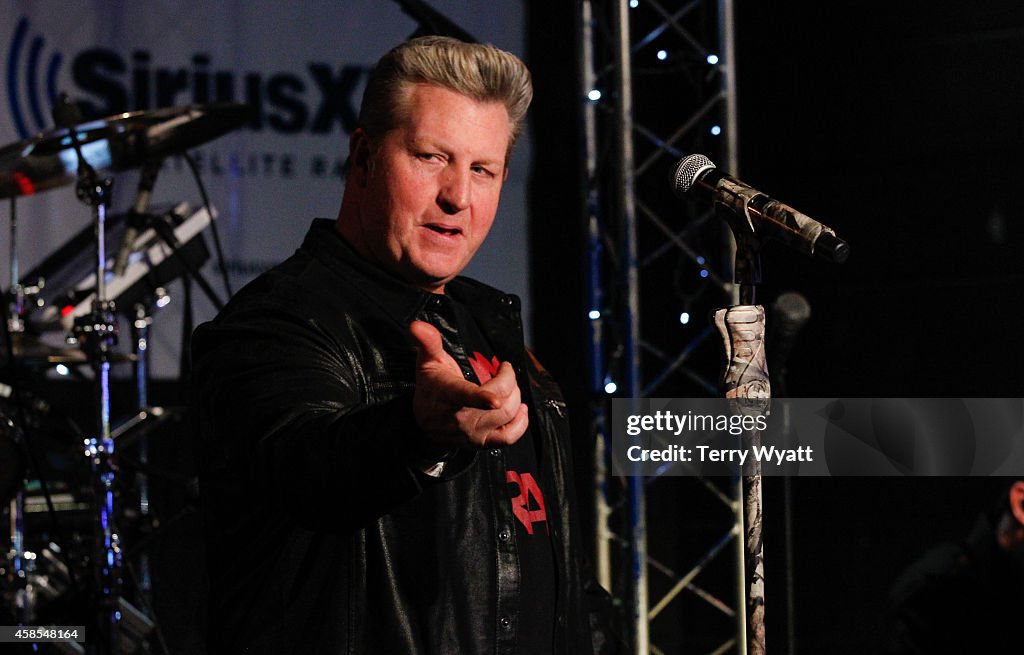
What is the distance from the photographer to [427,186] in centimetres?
193

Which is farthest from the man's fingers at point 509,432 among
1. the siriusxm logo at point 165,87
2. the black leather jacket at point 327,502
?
the siriusxm logo at point 165,87

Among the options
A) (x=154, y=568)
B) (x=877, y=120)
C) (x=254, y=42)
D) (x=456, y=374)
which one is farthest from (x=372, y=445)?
(x=877, y=120)

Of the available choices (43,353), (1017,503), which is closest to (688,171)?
(1017,503)

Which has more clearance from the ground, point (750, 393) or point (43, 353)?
point (43, 353)

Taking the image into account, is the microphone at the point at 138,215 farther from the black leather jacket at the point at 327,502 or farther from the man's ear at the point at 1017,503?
the man's ear at the point at 1017,503

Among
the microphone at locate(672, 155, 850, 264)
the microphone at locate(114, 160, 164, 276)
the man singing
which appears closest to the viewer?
the man singing

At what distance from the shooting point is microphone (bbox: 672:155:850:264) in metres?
1.68

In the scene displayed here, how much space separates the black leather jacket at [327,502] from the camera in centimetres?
155

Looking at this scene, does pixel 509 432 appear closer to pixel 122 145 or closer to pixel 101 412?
pixel 101 412

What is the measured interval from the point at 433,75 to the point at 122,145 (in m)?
2.42

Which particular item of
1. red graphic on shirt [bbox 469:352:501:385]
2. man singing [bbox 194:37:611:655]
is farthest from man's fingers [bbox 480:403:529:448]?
red graphic on shirt [bbox 469:352:501:385]

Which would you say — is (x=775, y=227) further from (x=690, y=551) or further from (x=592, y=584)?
(x=690, y=551)

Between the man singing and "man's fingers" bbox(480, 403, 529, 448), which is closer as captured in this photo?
"man's fingers" bbox(480, 403, 529, 448)

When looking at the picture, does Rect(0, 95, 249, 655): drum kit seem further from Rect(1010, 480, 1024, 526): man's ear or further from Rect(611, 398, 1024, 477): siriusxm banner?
Rect(1010, 480, 1024, 526): man's ear
